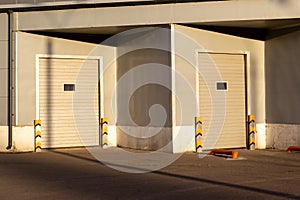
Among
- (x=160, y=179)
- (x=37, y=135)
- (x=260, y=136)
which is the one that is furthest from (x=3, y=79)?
(x=160, y=179)

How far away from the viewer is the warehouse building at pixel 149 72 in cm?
1848

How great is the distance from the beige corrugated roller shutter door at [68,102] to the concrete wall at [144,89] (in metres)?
1.01

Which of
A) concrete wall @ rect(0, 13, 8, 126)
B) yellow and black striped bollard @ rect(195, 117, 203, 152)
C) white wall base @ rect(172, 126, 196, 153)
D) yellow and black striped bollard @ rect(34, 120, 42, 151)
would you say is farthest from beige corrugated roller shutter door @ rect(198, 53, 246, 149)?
concrete wall @ rect(0, 13, 8, 126)

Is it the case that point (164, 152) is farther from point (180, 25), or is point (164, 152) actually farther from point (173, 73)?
point (180, 25)

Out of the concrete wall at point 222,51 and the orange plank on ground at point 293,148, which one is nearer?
the orange plank on ground at point 293,148

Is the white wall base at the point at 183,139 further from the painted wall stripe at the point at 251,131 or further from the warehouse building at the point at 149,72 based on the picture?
the painted wall stripe at the point at 251,131

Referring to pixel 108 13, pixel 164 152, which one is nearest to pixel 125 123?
pixel 164 152

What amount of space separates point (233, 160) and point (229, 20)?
4.61m

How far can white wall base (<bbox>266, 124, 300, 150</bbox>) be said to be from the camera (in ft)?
62.7

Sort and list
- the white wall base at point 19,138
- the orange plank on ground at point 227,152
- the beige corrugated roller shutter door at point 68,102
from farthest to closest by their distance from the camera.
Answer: the beige corrugated roller shutter door at point 68,102 → the white wall base at point 19,138 → the orange plank on ground at point 227,152

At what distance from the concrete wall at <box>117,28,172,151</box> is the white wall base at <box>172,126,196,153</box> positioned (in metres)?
0.24

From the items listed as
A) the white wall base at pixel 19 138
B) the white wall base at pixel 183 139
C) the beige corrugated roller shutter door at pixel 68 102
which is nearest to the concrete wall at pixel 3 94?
the white wall base at pixel 19 138

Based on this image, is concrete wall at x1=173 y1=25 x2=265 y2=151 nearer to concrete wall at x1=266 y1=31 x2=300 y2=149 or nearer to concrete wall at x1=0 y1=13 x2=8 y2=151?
concrete wall at x1=266 y1=31 x2=300 y2=149

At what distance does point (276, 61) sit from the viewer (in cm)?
1989
